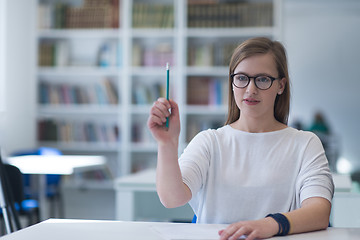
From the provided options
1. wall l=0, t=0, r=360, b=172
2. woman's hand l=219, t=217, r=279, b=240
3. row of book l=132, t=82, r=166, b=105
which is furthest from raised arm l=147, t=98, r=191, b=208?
wall l=0, t=0, r=360, b=172

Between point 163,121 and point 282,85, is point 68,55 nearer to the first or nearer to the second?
point 282,85

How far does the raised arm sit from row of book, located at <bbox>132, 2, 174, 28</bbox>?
13.0 feet

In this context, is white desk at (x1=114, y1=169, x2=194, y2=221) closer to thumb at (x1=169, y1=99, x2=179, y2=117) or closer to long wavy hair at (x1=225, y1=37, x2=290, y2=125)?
long wavy hair at (x1=225, y1=37, x2=290, y2=125)

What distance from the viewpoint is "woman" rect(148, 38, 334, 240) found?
1.53m

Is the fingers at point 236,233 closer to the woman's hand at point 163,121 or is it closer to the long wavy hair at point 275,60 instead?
the woman's hand at point 163,121

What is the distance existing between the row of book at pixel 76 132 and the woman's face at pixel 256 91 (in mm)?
3897

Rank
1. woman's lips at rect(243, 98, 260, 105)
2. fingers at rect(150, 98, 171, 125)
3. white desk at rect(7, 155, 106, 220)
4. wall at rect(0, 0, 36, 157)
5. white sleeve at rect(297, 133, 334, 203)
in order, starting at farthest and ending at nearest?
wall at rect(0, 0, 36, 157) → white desk at rect(7, 155, 106, 220) → woman's lips at rect(243, 98, 260, 105) → white sleeve at rect(297, 133, 334, 203) → fingers at rect(150, 98, 171, 125)

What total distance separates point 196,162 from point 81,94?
4061 millimetres

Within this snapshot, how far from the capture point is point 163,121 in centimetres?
132

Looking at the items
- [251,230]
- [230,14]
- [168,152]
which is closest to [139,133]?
[230,14]

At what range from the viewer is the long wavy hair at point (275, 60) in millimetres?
1610

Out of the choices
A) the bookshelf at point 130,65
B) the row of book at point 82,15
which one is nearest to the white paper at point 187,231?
the bookshelf at point 130,65

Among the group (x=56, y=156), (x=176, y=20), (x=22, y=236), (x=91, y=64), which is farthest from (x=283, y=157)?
(x=91, y=64)

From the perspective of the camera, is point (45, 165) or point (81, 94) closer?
point (45, 165)
